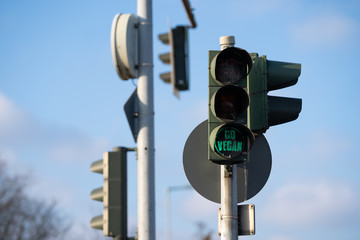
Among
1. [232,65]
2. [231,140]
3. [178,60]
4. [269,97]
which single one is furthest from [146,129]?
[269,97]

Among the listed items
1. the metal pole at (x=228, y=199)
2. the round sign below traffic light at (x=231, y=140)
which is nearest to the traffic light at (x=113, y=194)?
the round sign below traffic light at (x=231, y=140)

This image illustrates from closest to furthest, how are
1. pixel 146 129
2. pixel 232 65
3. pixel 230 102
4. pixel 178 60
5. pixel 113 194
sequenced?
pixel 178 60, pixel 113 194, pixel 146 129, pixel 230 102, pixel 232 65

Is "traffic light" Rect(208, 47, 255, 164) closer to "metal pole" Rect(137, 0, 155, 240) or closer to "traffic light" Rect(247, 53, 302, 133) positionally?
"traffic light" Rect(247, 53, 302, 133)

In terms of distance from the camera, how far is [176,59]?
5926 millimetres

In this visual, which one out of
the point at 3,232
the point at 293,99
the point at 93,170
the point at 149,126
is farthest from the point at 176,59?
the point at 3,232

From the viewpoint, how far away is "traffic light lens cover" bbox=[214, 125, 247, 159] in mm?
6820

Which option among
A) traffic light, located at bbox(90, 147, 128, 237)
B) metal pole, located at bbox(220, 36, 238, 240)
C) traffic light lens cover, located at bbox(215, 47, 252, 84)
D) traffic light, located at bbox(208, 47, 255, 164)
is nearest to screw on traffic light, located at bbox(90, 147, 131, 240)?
traffic light, located at bbox(90, 147, 128, 237)

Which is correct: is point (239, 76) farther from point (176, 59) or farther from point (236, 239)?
point (236, 239)

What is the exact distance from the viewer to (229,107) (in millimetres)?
6812

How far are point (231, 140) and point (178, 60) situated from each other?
4.07 ft

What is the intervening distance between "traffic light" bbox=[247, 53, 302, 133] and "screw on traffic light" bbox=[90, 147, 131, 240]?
155 centimetres

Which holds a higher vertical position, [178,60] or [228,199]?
[178,60]

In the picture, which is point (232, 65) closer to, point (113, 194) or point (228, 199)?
point (228, 199)

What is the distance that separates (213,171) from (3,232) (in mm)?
27058
